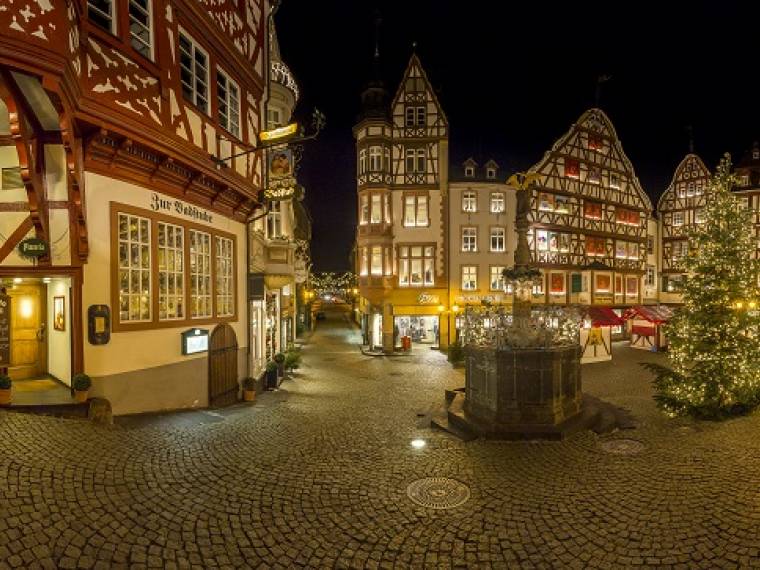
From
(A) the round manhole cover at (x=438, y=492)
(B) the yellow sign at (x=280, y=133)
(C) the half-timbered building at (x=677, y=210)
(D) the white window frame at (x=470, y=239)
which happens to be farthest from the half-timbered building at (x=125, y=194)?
(C) the half-timbered building at (x=677, y=210)

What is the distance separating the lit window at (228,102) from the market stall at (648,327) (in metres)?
26.6

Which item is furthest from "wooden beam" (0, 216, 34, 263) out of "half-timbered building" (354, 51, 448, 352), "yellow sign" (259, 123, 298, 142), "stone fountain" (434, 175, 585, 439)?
"half-timbered building" (354, 51, 448, 352)

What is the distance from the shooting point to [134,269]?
374 inches

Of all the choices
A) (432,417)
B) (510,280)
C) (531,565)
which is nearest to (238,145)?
(510,280)

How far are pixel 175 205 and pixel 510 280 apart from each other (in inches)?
339

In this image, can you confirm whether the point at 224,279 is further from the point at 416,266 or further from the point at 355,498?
the point at 416,266

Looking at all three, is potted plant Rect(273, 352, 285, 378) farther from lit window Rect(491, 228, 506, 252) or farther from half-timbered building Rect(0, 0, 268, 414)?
lit window Rect(491, 228, 506, 252)

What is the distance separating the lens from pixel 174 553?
186 inches

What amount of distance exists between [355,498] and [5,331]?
9695 mm

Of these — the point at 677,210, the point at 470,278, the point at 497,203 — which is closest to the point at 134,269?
the point at 470,278

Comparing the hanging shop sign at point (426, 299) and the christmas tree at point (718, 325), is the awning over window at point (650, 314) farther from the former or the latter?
the christmas tree at point (718, 325)

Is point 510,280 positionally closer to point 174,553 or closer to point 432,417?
point 432,417

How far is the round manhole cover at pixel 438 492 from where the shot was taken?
626cm

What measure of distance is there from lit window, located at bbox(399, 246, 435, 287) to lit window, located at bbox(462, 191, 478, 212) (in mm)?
3767
